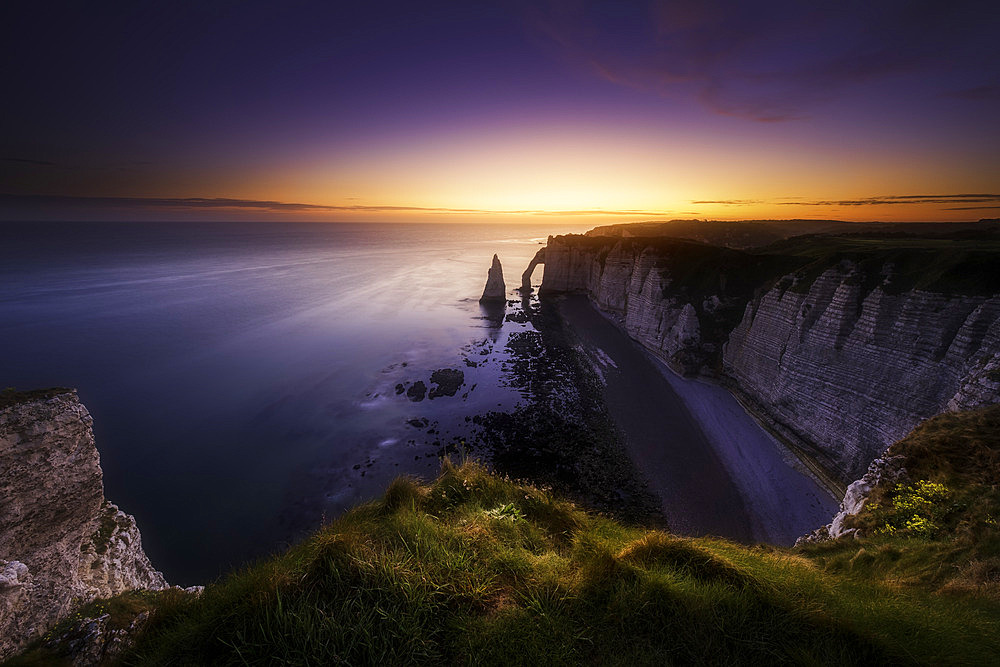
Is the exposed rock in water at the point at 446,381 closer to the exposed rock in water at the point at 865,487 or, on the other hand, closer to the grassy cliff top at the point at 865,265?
the grassy cliff top at the point at 865,265

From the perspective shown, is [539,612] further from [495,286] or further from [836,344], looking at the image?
[495,286]

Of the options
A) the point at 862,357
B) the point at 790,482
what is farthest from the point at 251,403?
the point at 862,357

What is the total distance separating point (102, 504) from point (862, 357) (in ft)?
107

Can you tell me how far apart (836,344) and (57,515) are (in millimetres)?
33225

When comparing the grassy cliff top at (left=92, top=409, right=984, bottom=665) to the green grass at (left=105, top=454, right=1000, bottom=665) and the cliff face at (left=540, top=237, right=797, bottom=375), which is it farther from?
the cliff face at (left=540, top=237, right=797, bottom=375)

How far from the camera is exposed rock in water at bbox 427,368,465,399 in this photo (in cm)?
3072

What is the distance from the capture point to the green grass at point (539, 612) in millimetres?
3098

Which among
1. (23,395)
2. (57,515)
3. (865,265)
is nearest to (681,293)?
(865,265)

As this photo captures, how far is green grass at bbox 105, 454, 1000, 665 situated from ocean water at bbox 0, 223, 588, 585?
1628 centimetres

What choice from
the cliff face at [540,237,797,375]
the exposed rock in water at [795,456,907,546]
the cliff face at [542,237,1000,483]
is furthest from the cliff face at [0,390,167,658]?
the cliff face at [540,237,797,375]

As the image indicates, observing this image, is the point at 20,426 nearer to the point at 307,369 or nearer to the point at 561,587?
the point at 561,587

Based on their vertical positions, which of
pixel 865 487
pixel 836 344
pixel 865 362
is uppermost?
pixel 836 344

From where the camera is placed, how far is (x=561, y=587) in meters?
3.83

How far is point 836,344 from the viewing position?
2080 cm
